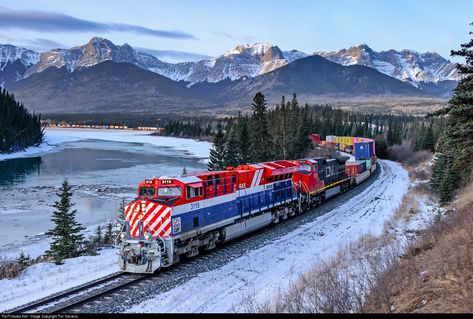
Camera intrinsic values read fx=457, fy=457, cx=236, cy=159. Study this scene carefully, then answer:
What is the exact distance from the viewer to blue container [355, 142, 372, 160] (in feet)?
209

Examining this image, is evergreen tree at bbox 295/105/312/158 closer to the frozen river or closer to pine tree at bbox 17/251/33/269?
the frozen river

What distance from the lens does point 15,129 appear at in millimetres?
127938

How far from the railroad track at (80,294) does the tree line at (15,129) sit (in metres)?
105

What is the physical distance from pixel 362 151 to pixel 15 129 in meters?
102

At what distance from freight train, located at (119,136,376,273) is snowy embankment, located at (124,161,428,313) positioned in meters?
2.02

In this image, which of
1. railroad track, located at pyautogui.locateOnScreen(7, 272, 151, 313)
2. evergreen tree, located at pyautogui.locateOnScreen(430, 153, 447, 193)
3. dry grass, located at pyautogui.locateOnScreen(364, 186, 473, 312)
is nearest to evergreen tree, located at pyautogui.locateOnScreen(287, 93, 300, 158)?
evergreen tree, located at pyautogui.locateOnScreen(430, 153, 447, 193)

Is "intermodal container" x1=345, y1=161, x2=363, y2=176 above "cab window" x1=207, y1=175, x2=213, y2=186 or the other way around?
the other way around

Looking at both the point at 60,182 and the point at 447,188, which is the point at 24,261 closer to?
the point at 447,188

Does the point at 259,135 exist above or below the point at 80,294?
above

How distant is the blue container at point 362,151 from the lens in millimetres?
63825

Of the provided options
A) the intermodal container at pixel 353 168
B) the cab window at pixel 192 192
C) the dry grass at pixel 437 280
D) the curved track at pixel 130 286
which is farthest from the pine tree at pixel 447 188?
the cab window at pixel 192 192

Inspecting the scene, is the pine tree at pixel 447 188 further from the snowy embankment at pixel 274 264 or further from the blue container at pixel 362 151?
the blue container at pixel 362 151

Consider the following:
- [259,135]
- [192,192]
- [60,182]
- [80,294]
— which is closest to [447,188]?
[192,192]

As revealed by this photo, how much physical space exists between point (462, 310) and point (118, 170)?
72236 mm
